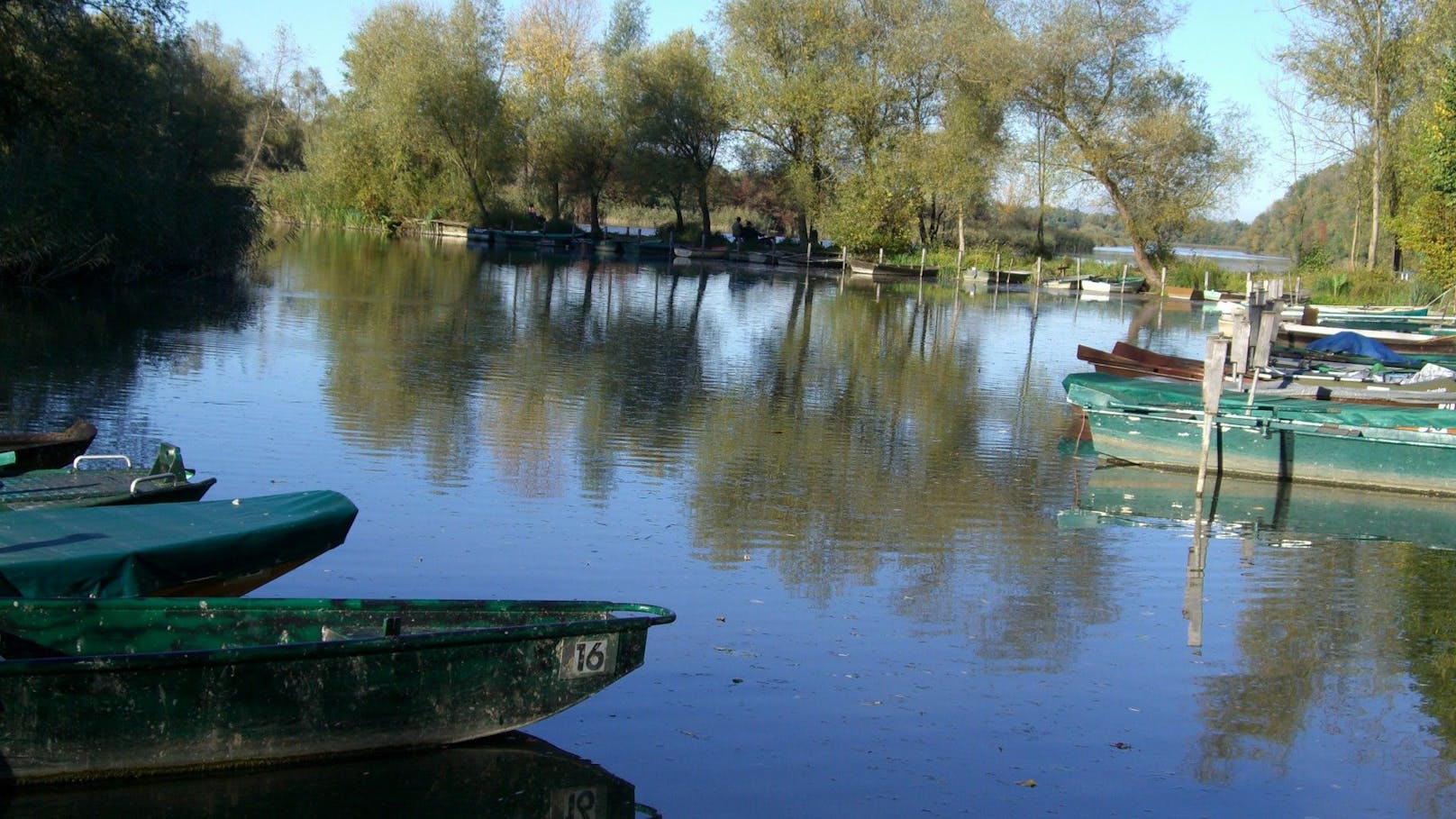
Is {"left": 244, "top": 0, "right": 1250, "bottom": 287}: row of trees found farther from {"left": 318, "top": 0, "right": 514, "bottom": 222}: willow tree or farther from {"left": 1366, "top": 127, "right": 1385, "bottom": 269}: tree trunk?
{"left": 1366, "top": 127, "right": 1385, "bottom": 269}: tree trunk

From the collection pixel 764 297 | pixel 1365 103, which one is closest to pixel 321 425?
pixel 764 297

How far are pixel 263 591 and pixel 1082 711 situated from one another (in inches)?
224

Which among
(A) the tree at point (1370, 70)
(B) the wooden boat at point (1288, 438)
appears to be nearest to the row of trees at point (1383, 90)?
(A) the tree at point (1370, 70)

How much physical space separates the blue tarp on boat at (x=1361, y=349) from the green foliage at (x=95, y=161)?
25.1 meters

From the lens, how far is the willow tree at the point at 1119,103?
56.7 meters

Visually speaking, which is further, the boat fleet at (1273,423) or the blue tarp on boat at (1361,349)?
the blue tarp on boat at (1361,349)

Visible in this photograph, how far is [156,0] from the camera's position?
30.8m

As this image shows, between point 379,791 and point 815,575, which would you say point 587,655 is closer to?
point 379,791

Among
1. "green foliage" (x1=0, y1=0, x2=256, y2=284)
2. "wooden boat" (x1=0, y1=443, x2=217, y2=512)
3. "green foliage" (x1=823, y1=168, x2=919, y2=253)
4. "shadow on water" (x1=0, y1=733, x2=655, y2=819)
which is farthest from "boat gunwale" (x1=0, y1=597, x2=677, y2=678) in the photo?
"green foliage" (x1=823, y1=168, x2=919, y2=253)

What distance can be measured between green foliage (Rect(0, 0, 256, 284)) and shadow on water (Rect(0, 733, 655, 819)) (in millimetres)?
23415

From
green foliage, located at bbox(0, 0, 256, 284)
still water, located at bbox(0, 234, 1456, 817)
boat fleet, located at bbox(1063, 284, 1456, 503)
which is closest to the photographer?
still water, located at bbox(0, 234, 1456, 817)

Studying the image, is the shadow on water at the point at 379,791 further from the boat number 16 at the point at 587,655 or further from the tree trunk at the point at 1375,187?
the tree trunk at the point at 1375,187

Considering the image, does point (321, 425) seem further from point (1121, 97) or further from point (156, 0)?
point (1121, 97)

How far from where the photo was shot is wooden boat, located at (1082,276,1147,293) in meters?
58.8
